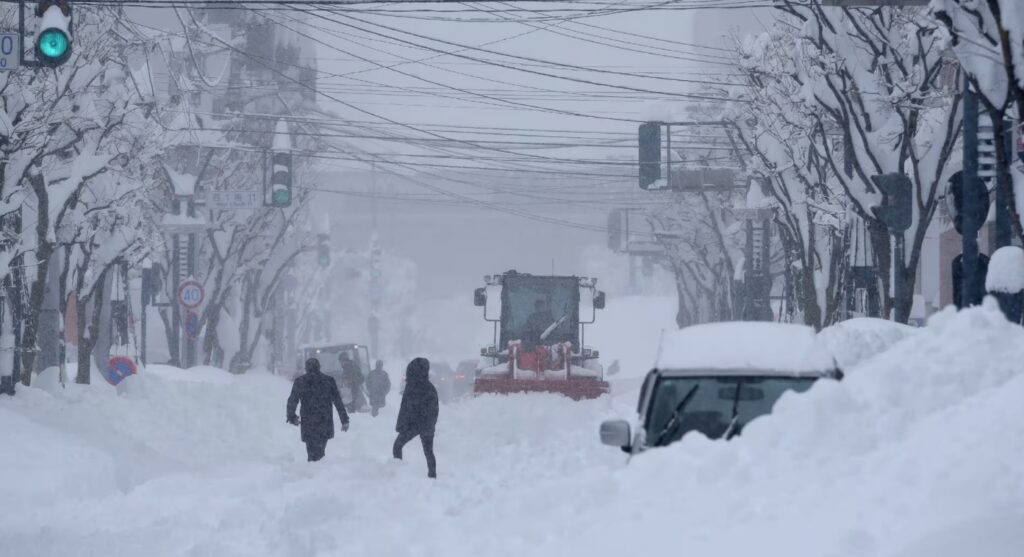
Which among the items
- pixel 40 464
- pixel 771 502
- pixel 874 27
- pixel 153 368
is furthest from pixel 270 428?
pixel 771 502

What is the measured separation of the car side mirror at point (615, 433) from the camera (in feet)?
28.9

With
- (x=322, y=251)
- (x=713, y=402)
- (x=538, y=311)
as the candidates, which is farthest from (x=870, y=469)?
(x=322, y=251)

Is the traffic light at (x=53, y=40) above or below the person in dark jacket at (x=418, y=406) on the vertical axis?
above

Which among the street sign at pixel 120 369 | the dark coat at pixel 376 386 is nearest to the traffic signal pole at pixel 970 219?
the street sign at pixel 120 369

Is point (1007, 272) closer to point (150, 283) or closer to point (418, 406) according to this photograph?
point (418, 406)

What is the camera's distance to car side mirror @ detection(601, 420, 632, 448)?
880 centimetres

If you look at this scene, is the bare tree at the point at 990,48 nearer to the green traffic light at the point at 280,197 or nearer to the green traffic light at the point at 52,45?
the green traffic light at the point at 52,45

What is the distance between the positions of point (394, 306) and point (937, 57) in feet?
338

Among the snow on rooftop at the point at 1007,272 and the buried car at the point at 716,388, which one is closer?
the buried car at the point at 716,388

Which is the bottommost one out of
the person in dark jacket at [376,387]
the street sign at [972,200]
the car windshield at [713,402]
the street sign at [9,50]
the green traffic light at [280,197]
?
the person in dark jacket at [376,387]

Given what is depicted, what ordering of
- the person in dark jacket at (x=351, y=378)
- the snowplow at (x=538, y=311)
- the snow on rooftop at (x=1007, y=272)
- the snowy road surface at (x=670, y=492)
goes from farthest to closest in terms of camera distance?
1. the person in dark jacket at (x=351, y=378)
2. the snowplow at (x=538, y=311)
3. the snow on rooftop at (x=1007, y=272)
4. the snowy road surface at (x=670, y=492)

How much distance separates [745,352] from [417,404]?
27.4ft

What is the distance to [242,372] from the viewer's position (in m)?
45.7

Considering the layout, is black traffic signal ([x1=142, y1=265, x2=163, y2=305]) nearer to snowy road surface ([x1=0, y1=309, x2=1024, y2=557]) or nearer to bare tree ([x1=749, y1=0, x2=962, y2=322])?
snowy road surface ([x1=0, y1=309, x2=1024, y2=557])
